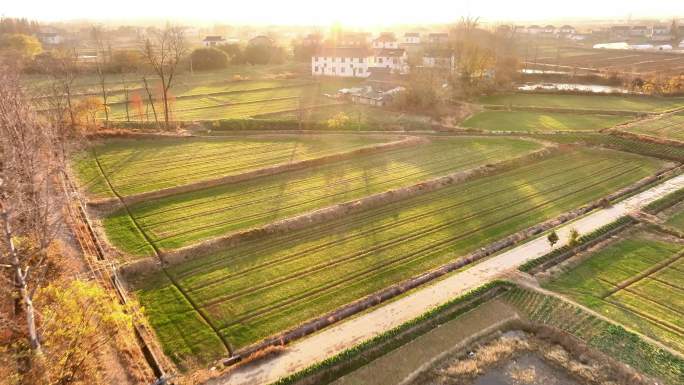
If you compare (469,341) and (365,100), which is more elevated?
(365,100)

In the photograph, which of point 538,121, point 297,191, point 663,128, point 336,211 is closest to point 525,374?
point 336,211

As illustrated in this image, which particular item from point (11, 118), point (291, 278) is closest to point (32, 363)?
point (291, 278)

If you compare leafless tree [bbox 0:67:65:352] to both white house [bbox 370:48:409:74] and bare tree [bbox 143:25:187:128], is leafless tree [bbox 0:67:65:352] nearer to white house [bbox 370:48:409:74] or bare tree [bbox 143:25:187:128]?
bare tree [bbox 143:25:187:128]

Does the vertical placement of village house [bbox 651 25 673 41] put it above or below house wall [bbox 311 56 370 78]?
above

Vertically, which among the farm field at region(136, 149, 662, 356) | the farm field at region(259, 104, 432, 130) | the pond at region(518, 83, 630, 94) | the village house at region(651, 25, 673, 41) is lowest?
the farm field at region(136, 149, 662, 356)

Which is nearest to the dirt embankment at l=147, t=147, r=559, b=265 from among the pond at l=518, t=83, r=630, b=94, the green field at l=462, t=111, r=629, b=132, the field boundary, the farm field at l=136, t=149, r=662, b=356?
the farm field at l=136, t=149, r=662, b=356

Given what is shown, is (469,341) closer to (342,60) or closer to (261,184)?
(261,184)

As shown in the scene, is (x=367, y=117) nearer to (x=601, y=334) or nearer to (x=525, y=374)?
(x=601, y=334)
